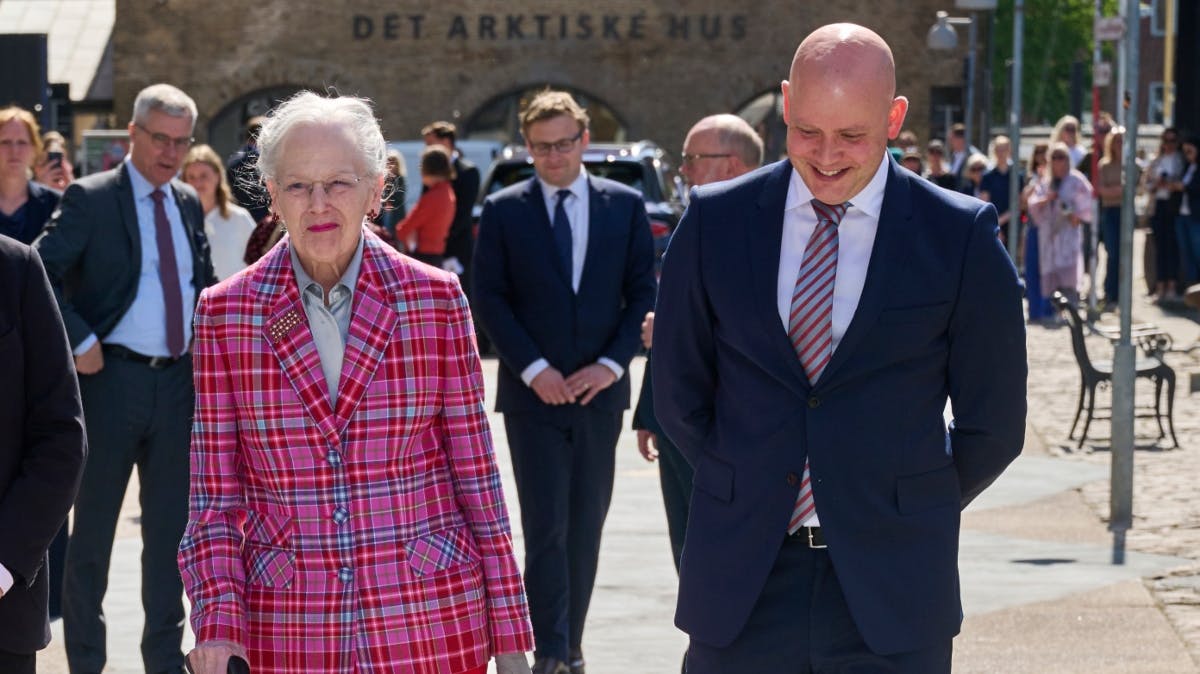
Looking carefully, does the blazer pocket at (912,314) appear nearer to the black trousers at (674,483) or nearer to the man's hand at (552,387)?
the black trousers at (674,483)

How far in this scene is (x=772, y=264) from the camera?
4.04 meters

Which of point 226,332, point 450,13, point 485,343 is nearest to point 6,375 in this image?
point 226,332

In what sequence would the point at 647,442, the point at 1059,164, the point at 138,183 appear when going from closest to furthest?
1. the point at 647,442
2. the point at 138,183
3. the point at 1059,164

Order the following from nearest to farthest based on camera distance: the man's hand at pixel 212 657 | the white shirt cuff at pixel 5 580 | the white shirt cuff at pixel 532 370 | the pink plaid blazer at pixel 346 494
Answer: the man's hand at pixel 212 657, the pink plaid blazer at pixel 346 494, the white shirt cuff at pixel 5 580, the white shirt cuff at pixel 532 370

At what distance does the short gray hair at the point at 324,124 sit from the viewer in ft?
12.9

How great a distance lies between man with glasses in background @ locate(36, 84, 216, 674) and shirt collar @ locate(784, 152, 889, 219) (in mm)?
3405

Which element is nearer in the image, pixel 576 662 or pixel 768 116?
pixel 576 662

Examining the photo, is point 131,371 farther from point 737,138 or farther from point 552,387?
point 737,138

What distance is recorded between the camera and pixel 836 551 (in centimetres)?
389

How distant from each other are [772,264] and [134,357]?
11.6ft

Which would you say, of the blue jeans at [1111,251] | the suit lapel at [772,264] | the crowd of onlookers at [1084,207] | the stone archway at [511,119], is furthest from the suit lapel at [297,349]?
the stone archway at [511,119]

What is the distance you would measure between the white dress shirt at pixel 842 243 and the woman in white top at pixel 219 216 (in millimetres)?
6677

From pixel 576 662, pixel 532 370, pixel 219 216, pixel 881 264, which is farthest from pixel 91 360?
pixel 219 216

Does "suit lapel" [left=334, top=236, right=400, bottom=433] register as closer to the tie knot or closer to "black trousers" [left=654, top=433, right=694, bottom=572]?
the tie knot
